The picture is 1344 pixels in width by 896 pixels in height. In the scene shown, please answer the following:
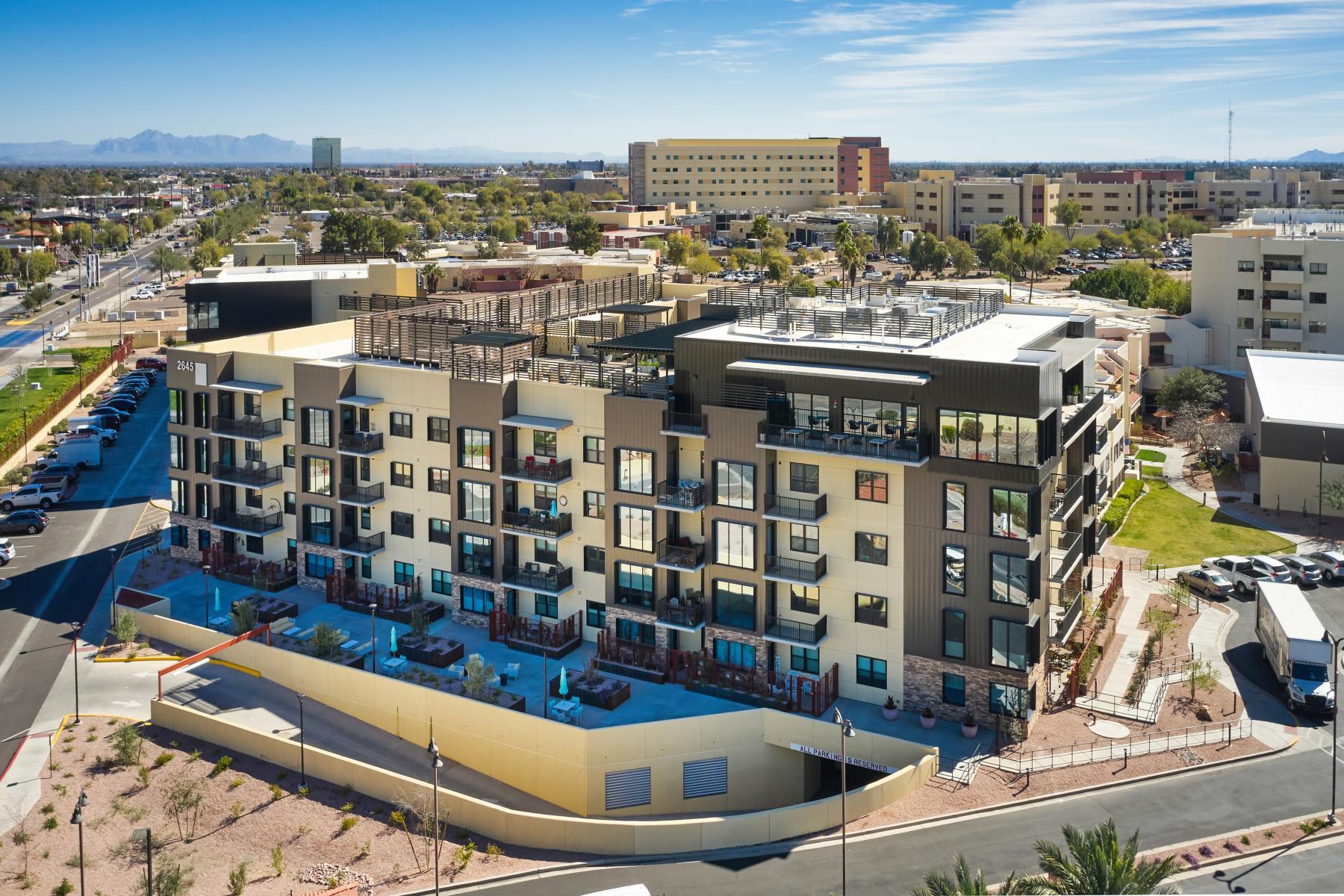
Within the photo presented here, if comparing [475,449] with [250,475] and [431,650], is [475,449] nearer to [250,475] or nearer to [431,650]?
[431,650]

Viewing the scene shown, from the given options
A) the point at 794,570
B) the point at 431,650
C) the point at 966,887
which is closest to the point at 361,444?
the point at 431,650

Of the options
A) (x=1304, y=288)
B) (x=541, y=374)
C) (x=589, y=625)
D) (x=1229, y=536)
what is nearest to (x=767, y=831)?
(x=589, y=625)

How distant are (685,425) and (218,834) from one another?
25.7 meters

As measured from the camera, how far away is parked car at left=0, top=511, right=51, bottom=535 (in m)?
77.6

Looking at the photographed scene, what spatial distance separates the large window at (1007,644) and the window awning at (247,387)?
41.1 m

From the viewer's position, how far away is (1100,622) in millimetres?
59750

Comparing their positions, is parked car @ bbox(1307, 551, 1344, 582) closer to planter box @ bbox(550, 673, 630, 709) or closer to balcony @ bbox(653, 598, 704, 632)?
balcony @ bbox(653, 598, 704, 632)

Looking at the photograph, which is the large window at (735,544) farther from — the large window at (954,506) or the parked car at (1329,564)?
the parked car at (1329,564)

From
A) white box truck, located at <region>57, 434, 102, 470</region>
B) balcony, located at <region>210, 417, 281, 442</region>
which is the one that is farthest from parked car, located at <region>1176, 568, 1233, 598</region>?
white box truck, located at <region>57, 434, 102, 470</region>

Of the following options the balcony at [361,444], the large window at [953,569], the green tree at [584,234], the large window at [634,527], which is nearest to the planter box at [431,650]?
the large window at [634,527]

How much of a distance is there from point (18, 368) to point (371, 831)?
341 feet

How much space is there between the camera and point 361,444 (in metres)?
63.3

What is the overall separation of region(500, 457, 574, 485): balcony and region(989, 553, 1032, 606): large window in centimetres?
2085

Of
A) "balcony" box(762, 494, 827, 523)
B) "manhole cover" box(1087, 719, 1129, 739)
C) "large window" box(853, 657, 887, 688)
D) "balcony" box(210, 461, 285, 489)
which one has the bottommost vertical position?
"manhole cover" box(1087, 719, 1129, 739)
